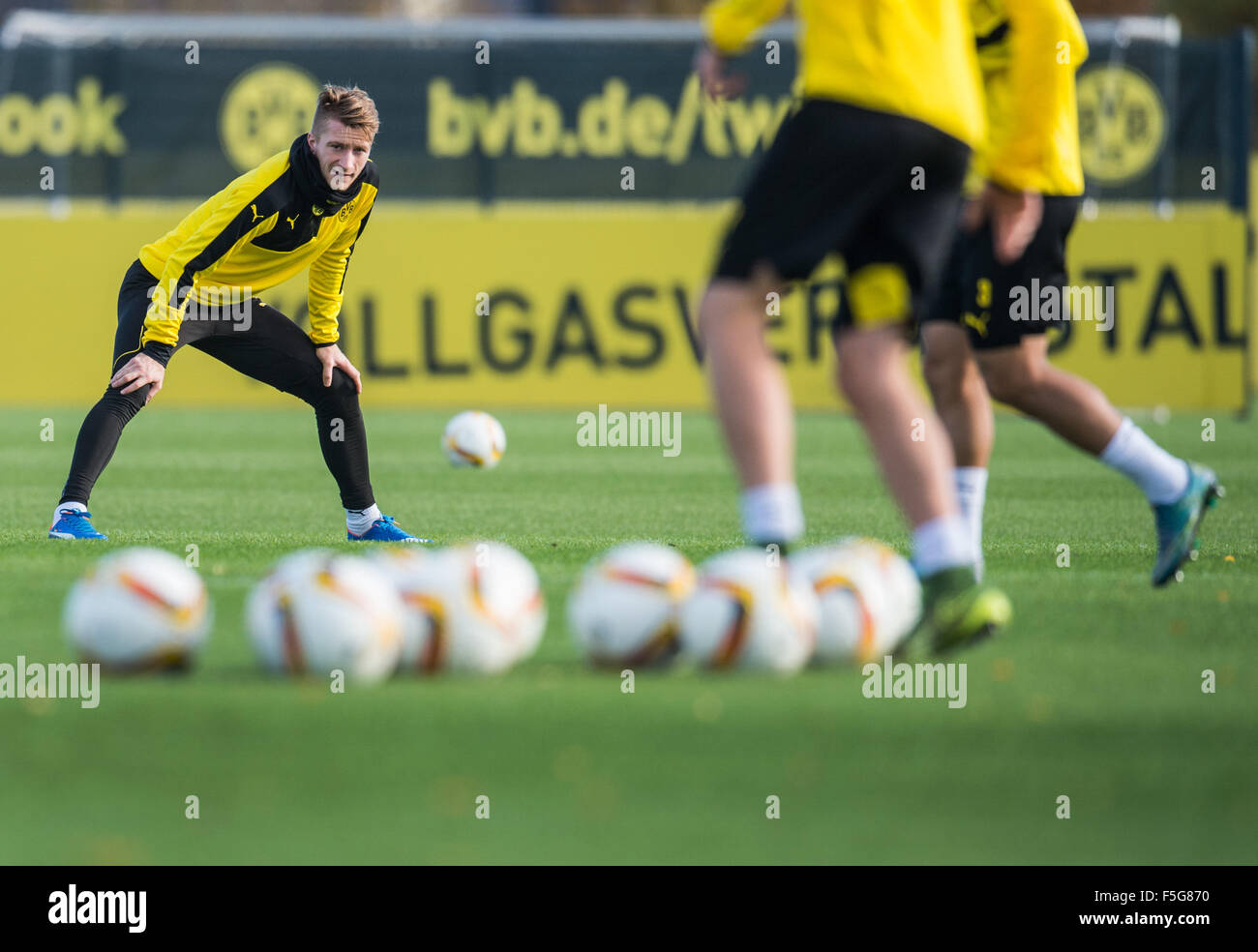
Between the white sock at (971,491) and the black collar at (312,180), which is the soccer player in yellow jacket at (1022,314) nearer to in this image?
the white sock at (971,491)

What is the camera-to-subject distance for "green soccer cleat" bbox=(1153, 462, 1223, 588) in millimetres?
6188

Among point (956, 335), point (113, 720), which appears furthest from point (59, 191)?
point (113, 720)

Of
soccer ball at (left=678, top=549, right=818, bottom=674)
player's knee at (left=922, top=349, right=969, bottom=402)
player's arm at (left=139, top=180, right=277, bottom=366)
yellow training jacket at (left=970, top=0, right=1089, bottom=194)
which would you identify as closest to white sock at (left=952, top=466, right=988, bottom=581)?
player's knee at (left=922, top=349, right=969, bottom=402)

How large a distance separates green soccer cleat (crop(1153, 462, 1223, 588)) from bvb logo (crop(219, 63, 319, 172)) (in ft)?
43.9

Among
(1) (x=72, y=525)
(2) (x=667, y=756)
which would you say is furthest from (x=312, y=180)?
(2) (x=667, y=756)

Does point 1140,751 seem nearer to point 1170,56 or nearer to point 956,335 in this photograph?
point 956,335

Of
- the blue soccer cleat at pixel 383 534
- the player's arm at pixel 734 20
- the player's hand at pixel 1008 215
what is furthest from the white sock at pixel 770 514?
the blue soccer cleat at pixel 383 534

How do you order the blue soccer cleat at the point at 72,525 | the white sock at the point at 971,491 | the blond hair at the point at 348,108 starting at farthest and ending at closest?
the blue soccer cleat at the point at 72,525
the blond hair at the point at 348,108
the white sock at the point at 971,491

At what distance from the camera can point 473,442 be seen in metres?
11.5

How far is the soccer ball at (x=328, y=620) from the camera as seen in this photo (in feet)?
14.1

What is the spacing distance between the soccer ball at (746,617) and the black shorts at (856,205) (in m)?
0.83

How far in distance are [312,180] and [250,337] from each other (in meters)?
0.78

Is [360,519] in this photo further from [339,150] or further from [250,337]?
[339,150]

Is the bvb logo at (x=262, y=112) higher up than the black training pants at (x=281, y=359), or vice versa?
the bvb logo at (x=262, y=112)
